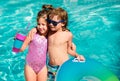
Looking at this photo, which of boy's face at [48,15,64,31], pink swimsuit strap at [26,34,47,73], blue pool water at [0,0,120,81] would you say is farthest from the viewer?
blue pool water at [0,0,120,81]

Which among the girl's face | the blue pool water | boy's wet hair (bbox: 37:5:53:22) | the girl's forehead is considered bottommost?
the blue pool water

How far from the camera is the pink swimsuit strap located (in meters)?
4.80

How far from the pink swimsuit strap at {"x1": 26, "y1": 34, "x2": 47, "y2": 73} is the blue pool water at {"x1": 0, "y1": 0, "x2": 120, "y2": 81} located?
6.19 ft

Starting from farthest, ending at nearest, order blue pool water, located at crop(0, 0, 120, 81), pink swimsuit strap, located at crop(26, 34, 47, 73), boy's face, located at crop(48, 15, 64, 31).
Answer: blue pool water, located at crop(0, 0, 120, 81) → pink swimsuit strap, located at crop(26, 34, 47, 73) → boy's face, located at crop(48, 15, 64, 31)

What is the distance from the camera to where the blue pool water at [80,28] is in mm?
7369

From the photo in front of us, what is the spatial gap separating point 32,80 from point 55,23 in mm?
992

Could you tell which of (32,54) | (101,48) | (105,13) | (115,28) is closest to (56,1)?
(105,13)

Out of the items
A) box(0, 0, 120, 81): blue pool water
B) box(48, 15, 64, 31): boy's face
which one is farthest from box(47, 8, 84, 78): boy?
box(0, 0, 120, 81): blue pool water

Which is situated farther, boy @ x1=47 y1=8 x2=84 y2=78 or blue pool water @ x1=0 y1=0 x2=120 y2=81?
blue pool water @ x1=0 y1=0 x2=120 y2=81

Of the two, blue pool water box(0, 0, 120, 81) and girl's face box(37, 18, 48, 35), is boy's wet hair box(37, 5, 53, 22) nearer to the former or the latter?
girl's face box(37, 18, 48, 35)

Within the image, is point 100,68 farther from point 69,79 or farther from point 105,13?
point 105,13

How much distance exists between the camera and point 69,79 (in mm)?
4332

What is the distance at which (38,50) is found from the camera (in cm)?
483

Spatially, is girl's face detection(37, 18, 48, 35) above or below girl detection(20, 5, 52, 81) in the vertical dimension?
above
